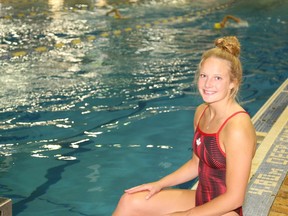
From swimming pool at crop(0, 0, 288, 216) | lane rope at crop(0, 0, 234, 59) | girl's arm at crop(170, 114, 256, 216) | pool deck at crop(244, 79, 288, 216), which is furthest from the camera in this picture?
lane rope at crop(0, 0, 234, 59)

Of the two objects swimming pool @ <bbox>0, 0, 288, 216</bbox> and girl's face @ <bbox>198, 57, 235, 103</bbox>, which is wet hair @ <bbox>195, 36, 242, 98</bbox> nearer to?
girl's face @ <bbox>198, 57, 235, 103</bbox>

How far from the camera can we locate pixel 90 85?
626 centimetres

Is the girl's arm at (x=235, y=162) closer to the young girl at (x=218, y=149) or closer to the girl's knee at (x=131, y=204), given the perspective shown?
the young girl at (x=218, y=149)

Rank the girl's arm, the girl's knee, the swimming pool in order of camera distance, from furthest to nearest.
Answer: the swimming pool, the girl's knee, the girl's arm

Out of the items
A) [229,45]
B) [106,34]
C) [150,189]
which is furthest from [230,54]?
[106,34]

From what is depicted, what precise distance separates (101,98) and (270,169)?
9.36 feet

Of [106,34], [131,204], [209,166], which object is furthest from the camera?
[106,34]

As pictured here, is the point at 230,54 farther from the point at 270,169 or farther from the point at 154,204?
the point at 270,169

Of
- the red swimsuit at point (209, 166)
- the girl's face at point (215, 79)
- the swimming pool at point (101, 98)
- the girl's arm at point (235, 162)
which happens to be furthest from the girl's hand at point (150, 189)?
the swimming pool at point (101, 98)

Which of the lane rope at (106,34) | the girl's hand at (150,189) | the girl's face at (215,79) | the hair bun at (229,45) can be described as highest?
the hair bun at (229,45)

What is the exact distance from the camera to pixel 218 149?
2.03 meters

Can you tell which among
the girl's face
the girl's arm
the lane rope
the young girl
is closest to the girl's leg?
the young girl

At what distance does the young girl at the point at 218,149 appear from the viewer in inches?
77.1

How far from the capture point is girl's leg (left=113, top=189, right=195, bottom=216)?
2.22m
